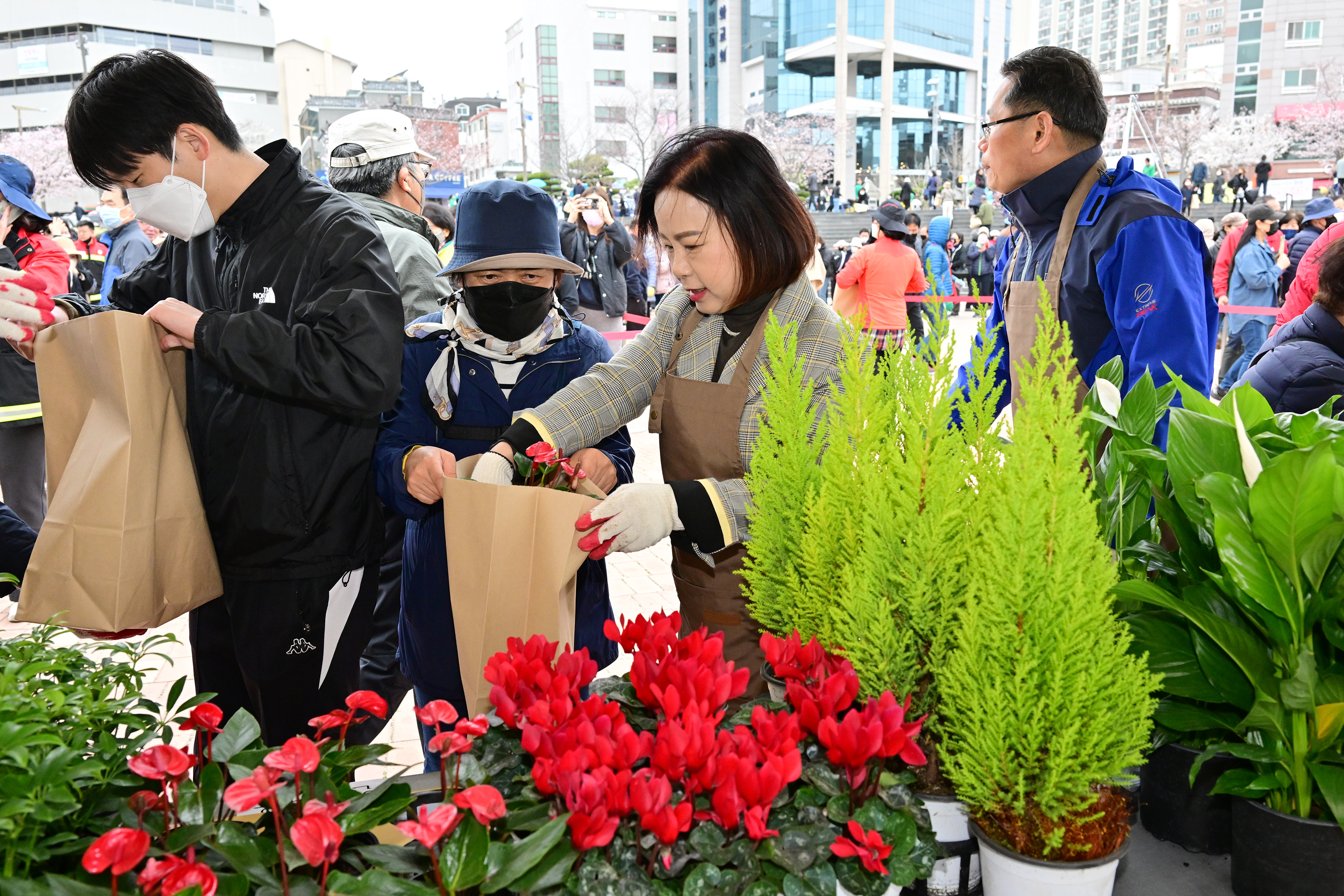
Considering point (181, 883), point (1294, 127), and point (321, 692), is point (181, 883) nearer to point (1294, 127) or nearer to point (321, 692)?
point (321, 692)

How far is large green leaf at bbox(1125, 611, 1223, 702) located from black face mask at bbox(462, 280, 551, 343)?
127cm

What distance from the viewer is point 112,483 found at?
1.69 m

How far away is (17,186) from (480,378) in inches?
128

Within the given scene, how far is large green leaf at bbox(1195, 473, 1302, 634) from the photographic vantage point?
1015 millimetres

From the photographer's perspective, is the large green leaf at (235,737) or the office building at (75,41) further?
the office building at (75,41)

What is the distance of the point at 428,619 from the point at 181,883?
1.13 metres

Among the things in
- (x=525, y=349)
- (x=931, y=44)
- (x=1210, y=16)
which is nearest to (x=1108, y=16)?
(x=1210, y=16)

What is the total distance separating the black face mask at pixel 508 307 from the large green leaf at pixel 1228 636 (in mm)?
1270

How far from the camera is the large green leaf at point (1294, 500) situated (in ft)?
3.05

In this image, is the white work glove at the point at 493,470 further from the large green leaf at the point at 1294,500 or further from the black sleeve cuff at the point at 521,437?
the large green leaf at the point at 1294,500

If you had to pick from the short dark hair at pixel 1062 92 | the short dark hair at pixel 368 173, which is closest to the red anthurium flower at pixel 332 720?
the short dark hair at pixel 1062 92

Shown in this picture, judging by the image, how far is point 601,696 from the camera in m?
1.10

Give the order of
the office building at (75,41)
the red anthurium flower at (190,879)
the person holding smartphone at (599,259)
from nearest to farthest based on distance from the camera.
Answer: the red anthurium flower at (190,879)
the person holding smartphone at (599,259)
the office building at (75,41)

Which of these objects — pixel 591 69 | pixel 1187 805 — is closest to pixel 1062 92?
pixel 1187 805
